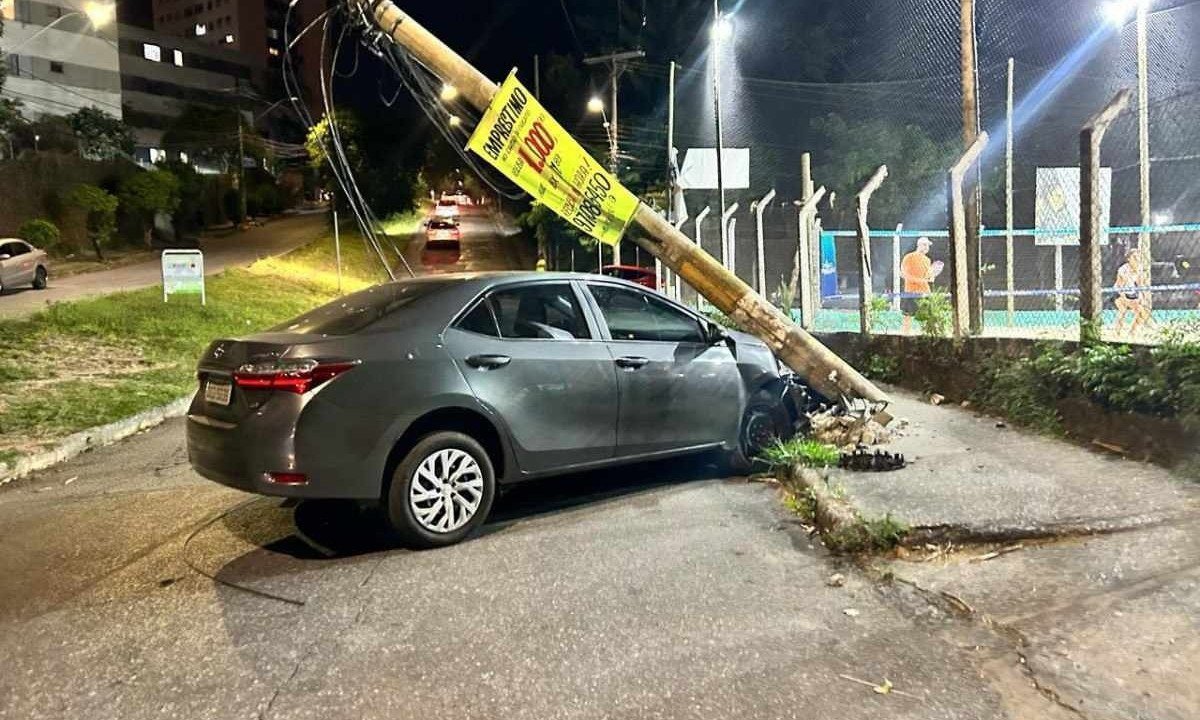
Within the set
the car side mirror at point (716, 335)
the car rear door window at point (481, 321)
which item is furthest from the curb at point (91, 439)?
the car side mirror at point (716, 335)

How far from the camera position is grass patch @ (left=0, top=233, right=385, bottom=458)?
954 centimetres

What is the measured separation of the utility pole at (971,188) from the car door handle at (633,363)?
Result: 4.47m

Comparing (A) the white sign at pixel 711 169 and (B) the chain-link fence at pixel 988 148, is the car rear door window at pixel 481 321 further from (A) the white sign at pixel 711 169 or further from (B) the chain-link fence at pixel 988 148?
(A) the white sign at pixel 711 169

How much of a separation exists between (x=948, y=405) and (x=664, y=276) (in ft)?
39.5

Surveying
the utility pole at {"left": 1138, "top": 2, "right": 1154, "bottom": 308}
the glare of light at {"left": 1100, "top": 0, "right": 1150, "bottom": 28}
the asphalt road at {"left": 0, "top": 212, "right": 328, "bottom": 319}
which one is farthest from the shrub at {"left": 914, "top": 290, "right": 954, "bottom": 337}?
the asphalt road at {"left": 0, "top": 212, "right": 328, "bottom": 319}

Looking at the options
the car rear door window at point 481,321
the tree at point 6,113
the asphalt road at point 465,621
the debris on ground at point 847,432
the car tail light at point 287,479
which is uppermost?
the tree at point 6,113

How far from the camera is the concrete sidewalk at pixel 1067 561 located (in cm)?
351

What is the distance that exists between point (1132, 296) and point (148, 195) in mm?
36261

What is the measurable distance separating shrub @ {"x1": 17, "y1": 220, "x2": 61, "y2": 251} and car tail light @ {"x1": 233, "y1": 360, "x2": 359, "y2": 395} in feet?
94.3

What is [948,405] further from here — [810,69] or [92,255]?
[92,255]

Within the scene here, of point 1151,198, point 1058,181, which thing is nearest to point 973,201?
point 1058,181

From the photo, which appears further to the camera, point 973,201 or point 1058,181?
point 1058,181

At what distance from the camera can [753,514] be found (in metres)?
5.86

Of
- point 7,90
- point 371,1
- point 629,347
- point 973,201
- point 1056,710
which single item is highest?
point 7,90
